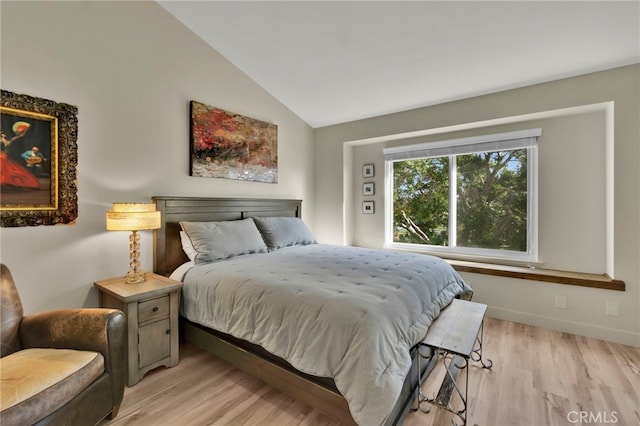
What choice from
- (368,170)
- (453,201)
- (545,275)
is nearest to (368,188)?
(368,170)

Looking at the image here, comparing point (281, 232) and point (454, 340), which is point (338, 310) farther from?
point (281, 232)

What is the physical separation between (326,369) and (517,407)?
1246 mm

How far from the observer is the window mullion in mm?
3727

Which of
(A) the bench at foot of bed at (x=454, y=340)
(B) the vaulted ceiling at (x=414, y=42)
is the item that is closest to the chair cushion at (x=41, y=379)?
(A) the bench at foot of bed at (x=454, y=340)

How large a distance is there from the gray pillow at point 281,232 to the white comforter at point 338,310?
→ 66 cm

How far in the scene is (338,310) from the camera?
5.10 ft

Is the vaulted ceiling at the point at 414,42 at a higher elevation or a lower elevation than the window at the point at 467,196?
higher

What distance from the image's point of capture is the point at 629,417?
5.60 feet

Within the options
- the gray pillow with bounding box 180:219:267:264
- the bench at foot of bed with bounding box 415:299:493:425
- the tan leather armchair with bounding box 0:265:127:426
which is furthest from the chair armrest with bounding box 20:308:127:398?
the bench at foot of bed with bounding box 415:299:493:425

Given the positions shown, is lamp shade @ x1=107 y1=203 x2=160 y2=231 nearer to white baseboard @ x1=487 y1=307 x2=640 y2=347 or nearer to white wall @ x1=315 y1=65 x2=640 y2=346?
white wall @ x1=315 y1=65 x2=640 y2=346

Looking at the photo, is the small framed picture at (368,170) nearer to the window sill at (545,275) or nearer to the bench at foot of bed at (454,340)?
the window sill at (545,275)

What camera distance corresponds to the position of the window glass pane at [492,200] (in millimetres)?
3309
